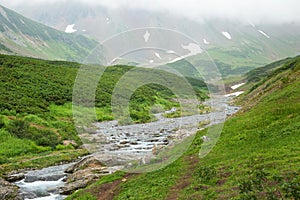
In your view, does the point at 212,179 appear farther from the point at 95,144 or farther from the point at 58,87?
the point at 58,87

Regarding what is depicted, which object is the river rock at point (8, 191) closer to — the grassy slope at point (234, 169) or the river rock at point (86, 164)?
the grassy slope at point (234, 169)

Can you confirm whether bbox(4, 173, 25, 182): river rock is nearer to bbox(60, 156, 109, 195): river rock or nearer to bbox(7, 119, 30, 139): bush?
bbox(60, 156, 109, 195): river rock

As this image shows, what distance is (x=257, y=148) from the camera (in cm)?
2662

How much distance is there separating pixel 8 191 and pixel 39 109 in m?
46.4

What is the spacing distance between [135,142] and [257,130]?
28375mm

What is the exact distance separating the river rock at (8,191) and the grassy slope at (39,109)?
25.9 ft

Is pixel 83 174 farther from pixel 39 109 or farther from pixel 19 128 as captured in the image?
pixel 39 109

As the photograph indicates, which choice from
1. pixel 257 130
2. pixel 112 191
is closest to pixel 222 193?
pixel 112 191

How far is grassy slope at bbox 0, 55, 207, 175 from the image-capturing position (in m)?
48.6

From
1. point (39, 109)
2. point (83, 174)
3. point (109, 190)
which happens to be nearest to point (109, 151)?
point (83, 174)

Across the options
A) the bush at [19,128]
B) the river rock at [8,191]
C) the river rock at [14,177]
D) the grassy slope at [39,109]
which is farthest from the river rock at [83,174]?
the bush at [19,128]

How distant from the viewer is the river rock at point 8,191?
28797 mm

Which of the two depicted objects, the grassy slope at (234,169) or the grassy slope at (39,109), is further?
the grassy slope at (39,109)

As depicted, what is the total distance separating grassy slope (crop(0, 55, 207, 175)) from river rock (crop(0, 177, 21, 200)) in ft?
25.9
